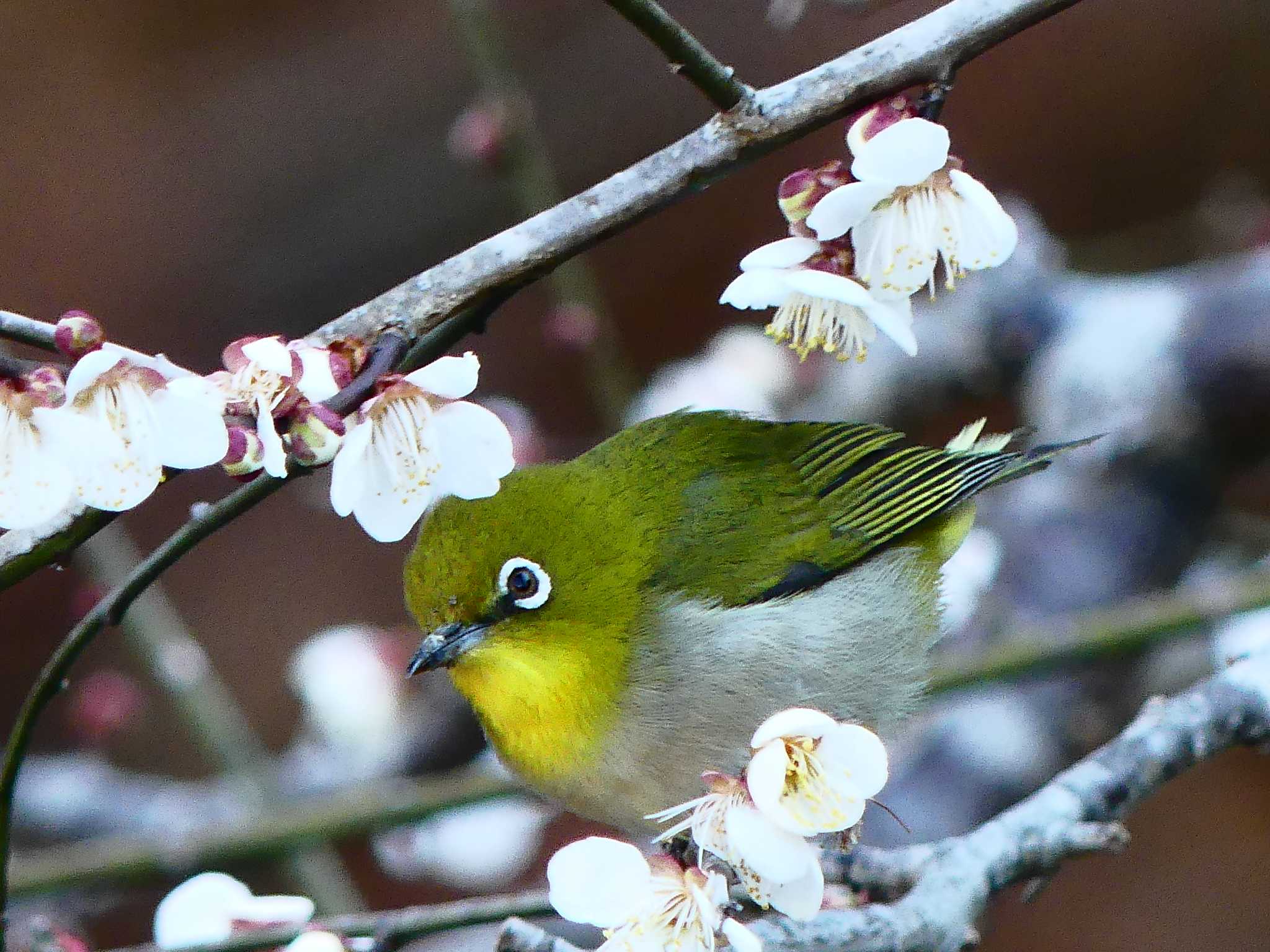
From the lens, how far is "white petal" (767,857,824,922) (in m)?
0.90

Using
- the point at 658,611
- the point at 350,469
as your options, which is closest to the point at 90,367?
the point at 350,469

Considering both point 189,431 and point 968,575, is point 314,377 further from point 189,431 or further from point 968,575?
point 968,575

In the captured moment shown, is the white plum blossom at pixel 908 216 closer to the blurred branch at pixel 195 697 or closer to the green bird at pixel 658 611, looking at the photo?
the green bird at pixel 658 611

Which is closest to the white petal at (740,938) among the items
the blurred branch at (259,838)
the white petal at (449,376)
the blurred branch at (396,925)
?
the blurred branch at (396,925)

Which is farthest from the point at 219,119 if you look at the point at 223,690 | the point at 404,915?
the point at 404,915

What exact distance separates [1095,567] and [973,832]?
3.34 ft

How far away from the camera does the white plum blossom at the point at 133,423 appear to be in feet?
2.60

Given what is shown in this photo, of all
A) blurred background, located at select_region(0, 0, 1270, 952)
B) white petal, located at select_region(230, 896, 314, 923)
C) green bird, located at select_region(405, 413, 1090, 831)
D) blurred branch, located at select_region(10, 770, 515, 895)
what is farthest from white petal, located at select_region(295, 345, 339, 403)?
blurred background, located at select_region(0, 0, 1270, 952)

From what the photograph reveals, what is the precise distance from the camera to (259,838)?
1.63 meters

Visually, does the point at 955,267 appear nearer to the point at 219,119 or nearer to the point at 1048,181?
the point at 1048,181

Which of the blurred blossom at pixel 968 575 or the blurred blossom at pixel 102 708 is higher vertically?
the blurred blossom at pixel 102 708

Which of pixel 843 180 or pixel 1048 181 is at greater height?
pixel 1048 181

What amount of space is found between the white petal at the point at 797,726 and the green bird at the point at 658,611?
54cm

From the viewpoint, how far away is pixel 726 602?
5.22 feet
